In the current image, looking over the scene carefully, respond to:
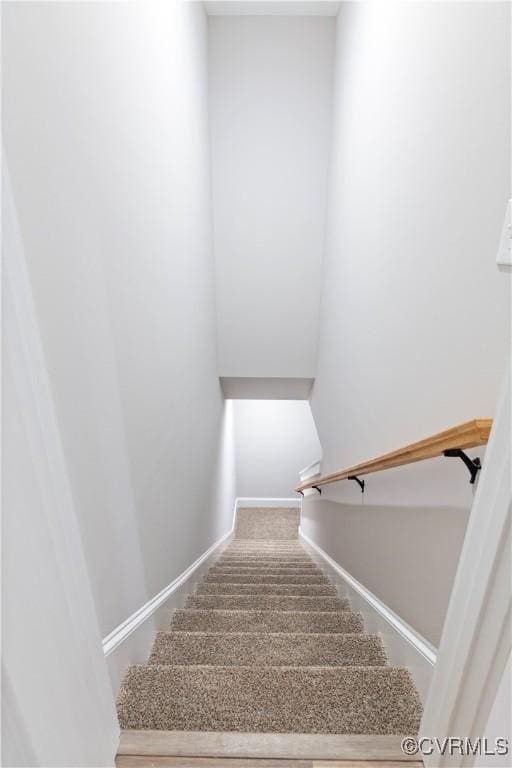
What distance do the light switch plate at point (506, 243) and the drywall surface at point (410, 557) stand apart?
0.69 metres

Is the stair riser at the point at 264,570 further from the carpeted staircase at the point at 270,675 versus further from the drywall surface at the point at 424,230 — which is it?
the drywall surface at the point at 424,230

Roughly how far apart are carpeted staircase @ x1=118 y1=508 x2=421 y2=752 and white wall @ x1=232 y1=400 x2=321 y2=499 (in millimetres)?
4475

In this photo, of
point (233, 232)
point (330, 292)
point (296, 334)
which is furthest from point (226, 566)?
point (233, 232)

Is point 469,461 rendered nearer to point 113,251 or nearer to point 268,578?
point 113,251

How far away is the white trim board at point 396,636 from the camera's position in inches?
47.7

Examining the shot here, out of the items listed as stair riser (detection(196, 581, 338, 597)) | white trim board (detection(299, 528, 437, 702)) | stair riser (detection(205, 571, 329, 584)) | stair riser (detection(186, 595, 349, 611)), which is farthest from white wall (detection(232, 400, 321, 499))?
white trim board (detection(299, 528, 437, 702))

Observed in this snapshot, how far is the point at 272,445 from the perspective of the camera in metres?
7.06

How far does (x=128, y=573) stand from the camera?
1397mm

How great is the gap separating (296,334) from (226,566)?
92.6 inches

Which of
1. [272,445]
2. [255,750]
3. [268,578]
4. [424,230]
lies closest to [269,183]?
[424,230]

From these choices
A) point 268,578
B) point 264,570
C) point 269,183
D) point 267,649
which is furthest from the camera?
point 269,183

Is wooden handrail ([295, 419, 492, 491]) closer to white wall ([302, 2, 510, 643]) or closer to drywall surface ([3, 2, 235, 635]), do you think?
white wall ([302, 2, 510, 643])

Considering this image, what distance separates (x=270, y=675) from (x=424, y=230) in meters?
1.60

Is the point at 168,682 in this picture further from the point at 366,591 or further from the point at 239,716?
the point at 366,591
